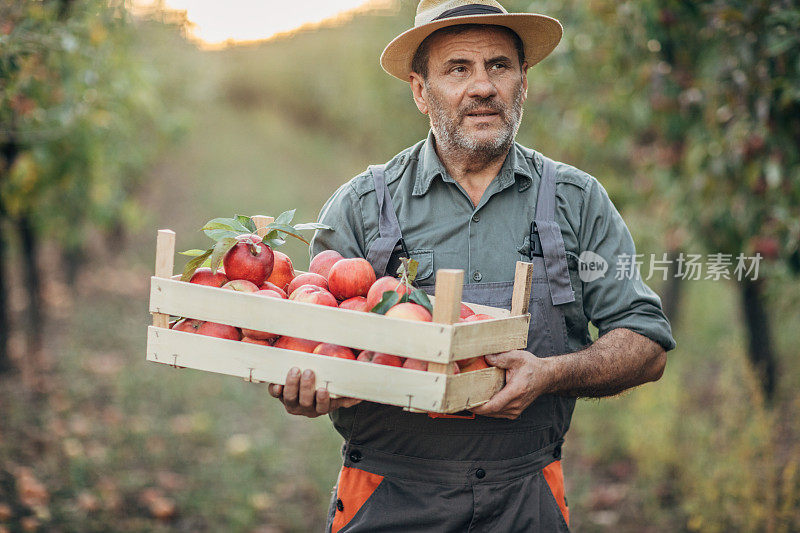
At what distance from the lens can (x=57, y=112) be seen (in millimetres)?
4375

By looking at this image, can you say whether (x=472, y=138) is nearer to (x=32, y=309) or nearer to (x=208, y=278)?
(x=208, y=278)

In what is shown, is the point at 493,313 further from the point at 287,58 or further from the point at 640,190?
the point at 287,58

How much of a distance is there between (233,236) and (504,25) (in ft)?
3.45

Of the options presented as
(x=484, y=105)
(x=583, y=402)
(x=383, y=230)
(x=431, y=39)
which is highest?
(x=431, y=39)

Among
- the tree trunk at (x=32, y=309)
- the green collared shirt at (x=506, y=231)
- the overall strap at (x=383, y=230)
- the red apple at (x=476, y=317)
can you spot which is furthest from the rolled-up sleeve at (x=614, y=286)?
the tree trunk at (x=32, y=309)

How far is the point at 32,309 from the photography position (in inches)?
272

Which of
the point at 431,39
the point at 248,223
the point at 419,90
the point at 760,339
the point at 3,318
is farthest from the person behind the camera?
the point at 3,318

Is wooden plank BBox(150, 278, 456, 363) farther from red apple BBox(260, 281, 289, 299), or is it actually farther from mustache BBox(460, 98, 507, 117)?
mustache BBox(460, 98, 507, 117)

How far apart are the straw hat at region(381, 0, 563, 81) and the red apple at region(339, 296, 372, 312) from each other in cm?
81

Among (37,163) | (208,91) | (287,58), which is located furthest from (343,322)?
(287,58)

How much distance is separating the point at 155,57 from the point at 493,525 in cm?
1037

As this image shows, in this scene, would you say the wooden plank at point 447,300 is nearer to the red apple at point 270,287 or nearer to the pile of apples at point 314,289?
the pile of apples at point 314,289

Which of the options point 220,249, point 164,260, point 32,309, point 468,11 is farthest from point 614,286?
point 32,309

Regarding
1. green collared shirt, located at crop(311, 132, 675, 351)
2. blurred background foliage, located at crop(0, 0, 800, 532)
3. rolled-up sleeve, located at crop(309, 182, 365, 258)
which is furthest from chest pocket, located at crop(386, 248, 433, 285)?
blurred background foliage, located at crop(0, 0, 800, 532)
